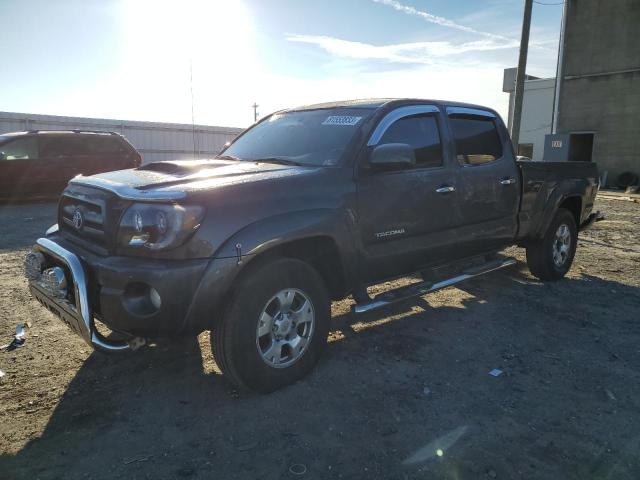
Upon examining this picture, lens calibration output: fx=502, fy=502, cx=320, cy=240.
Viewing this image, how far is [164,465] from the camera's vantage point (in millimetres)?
2518

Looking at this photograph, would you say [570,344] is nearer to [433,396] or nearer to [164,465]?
[433,396]

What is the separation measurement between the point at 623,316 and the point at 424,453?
3204 millimetres

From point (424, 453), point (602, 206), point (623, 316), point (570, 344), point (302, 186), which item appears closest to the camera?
point (424, 453)

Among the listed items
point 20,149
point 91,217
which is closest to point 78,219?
point 91,217

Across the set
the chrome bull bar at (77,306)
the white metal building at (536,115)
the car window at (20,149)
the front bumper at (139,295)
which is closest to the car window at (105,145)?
the car window at (20,149)

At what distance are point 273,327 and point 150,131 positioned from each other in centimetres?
1909

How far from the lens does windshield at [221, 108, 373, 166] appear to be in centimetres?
376

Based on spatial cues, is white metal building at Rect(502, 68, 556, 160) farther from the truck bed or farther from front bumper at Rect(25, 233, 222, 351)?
front bumper at Rect(25, 233, 222, 351)

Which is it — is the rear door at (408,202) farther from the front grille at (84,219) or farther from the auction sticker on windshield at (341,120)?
the front grille at (84,219)

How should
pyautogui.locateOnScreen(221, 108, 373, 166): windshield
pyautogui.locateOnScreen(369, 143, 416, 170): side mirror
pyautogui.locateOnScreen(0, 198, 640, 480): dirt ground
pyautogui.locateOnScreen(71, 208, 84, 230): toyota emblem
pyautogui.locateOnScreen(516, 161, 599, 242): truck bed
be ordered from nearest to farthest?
pyautogui.locateOnScreen(0, 198, 640, 480): dirt ground → pyautogui.locateOnScreen(71, 208, 84, 230): toyota emblem → pyautogui.locateOnScreen(369, 143, 416, 170): side mirror → pyautogui.locateOnScreen(221, 108, 373, 166): windshield → pyautogui.locateOnScreen(516, 161, 599, 242): truck bed

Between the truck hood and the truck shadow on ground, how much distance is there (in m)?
0.97

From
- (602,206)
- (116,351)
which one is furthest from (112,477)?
(602,206)

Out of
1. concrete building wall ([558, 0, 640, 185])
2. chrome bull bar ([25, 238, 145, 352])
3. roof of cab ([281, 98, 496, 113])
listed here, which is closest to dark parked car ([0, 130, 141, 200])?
roof of cab ([281, 98, 496, 113])

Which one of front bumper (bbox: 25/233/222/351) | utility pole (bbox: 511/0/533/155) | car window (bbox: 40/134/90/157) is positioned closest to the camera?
front bumper (bbox: 25/233/222/351)
